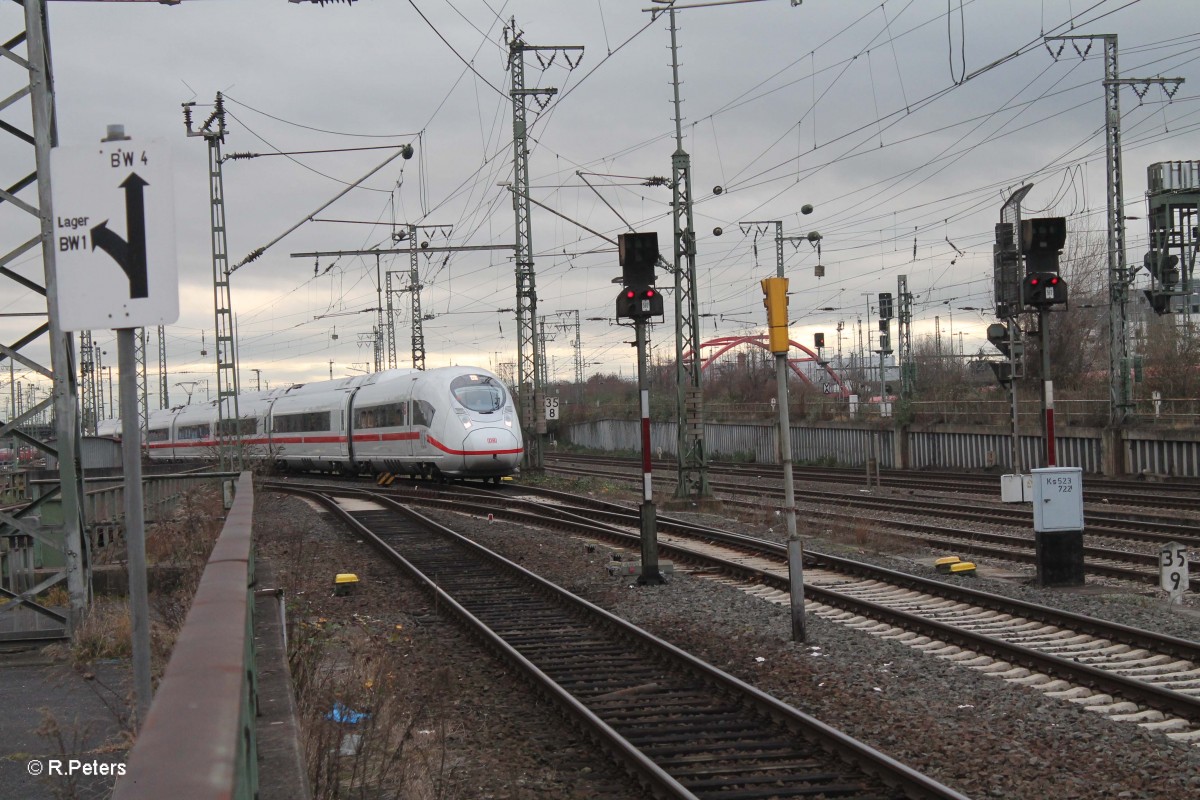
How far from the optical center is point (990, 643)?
956cm

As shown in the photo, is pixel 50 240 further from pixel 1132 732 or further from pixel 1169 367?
pixel 1169 367

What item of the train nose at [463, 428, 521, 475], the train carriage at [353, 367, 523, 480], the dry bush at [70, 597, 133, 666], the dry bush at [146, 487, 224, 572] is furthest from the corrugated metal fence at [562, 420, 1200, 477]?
the dry bush at [70, 597, 133, 666]

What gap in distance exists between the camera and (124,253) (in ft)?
13.3

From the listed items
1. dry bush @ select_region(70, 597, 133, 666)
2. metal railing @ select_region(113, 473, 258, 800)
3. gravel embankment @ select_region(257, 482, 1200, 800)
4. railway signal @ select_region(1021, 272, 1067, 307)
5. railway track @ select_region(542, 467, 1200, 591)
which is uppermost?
railway signal @ select_region(1021, 272, 1067, 307)

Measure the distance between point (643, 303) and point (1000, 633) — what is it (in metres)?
5.68

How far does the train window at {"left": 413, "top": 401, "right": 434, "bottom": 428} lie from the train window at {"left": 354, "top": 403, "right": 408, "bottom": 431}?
730 millimetres

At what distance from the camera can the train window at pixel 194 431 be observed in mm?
48875

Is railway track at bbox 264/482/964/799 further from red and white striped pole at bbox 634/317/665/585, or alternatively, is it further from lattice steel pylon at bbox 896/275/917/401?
lattice steel pylon at bbox 896/275/917/401

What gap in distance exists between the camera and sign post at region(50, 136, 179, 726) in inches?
159

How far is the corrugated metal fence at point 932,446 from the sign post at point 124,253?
93.3 feet

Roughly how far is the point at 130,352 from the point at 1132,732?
6.34 metres

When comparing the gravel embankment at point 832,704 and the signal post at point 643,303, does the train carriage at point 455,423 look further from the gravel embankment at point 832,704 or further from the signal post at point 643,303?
the signal post at point 643,303

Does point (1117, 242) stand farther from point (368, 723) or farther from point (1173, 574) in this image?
point (368, 723)

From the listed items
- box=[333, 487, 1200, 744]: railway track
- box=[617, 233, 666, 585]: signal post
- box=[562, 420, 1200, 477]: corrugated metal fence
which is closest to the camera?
box=[333, 487, 1200, 744]: railway track
